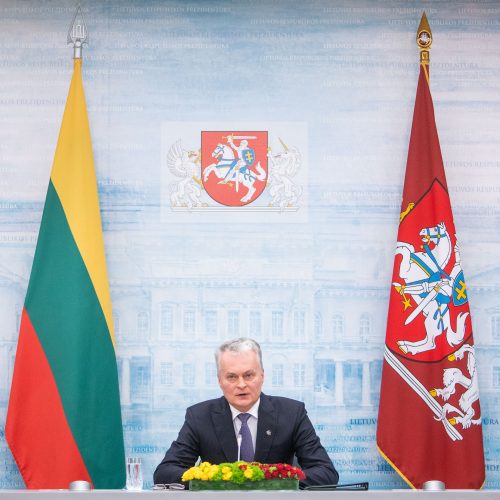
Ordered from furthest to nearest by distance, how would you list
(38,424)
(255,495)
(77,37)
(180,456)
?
(77,37)
(38,424)
(180,456)
(255,495)

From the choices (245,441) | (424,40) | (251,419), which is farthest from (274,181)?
(245,441)

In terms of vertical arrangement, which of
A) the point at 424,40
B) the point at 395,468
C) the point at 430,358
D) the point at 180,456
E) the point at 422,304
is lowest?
the point at 395,468

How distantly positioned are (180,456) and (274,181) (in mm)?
1628

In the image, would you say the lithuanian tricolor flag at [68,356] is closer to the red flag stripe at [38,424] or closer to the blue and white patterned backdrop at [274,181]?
the red flag stripe at [38,424]

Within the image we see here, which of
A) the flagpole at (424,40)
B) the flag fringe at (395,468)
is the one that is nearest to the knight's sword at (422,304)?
the flag fringe at (395,468)

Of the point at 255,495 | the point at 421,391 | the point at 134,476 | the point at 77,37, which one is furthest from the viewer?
the point at 77,37

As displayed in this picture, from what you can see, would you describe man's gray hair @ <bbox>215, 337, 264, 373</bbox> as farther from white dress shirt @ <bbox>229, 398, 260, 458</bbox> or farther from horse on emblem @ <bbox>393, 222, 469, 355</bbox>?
horse on emblem @ <bbox>393, 222, 469, 355</bbox>

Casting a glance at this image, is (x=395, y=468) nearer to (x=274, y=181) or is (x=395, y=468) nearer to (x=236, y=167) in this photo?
(x=274, y=181)

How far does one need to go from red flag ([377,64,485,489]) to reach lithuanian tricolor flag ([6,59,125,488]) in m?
1.45

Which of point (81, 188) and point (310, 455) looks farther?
point (81, 188)

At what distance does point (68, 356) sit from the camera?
5.05 meters

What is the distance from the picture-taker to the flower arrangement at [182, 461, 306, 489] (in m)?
3.37

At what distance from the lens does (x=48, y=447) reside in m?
4.96

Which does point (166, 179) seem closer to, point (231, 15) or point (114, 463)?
point (231, 15)
